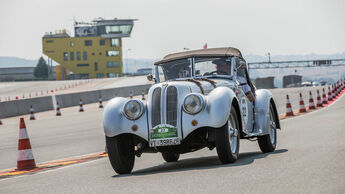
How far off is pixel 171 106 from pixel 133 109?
0.58 m

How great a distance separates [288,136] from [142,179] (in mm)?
7137

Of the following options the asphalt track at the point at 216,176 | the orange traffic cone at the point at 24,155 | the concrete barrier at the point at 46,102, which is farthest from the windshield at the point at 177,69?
the concrete barrier at the point at 46,102

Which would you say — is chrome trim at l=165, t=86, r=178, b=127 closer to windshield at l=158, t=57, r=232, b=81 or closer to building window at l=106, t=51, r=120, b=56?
windshield at l=158, t=57, r=232, b=81

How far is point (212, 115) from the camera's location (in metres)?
8.73

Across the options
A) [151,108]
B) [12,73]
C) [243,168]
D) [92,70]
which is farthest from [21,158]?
[12,73]

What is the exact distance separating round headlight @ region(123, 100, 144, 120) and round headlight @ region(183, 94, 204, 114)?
679 mm

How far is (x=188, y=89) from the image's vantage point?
9.17m

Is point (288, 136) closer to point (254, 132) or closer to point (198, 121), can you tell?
point (254, 132)

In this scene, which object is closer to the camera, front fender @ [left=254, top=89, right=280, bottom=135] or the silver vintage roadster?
the silver vintage roadster

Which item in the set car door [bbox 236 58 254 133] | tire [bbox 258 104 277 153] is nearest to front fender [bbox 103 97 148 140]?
car door [bbox 236 58 254 133]

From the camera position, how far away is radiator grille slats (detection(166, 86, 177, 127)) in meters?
8.94

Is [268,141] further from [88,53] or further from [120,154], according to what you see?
[88,53]

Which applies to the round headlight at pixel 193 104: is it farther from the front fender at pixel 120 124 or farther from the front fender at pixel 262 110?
the front fender at pixel 262 110

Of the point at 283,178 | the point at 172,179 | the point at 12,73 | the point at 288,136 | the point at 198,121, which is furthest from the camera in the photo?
the point at 12,73
